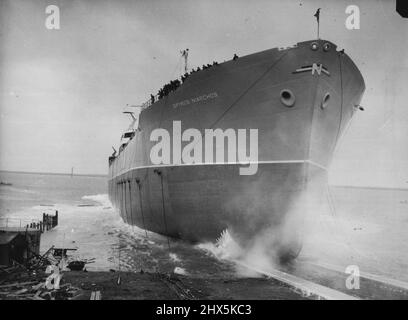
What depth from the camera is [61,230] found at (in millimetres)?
25516

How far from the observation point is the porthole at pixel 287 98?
10.9 meters

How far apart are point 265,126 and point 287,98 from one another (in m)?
1.14

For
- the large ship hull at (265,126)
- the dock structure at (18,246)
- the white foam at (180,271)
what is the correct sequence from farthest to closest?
the white foam at (180,271) < the large ship hull at (265,126) < the dock structure at (18,246)

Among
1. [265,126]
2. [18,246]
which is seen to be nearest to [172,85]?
[265,126]

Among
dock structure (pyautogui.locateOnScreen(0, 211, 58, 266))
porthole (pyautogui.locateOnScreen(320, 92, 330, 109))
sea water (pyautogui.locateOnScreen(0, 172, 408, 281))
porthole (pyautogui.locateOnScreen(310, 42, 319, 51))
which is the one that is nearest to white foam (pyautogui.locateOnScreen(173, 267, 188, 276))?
sea water (pyautogui.locateOnScreen(0, 172, 408, 281))

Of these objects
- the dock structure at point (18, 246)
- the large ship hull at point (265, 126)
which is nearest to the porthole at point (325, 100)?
the large ship hull at point (265, 126)

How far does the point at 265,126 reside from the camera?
451 inches

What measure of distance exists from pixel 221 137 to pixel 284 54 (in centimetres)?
349

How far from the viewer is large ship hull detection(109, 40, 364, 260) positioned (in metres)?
10.8

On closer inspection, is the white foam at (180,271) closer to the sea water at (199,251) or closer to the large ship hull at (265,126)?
the sea water at (199,251)

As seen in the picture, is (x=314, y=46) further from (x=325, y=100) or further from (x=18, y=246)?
(x=18, y=246)

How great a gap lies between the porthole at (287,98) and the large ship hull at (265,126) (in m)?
0.04
